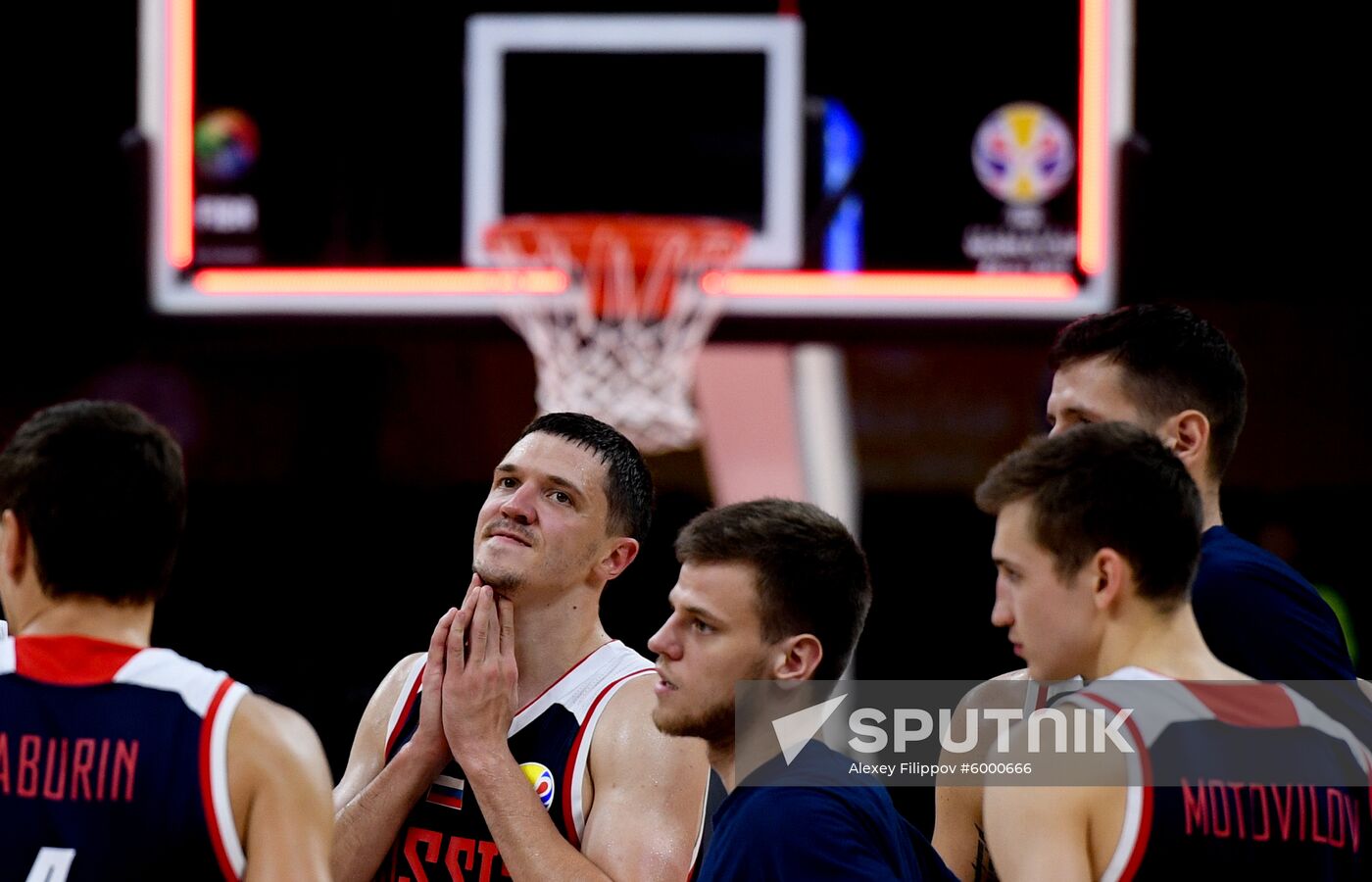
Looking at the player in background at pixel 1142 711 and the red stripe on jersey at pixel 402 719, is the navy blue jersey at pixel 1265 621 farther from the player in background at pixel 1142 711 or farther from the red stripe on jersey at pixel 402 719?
the red stripe on jersey at pixel 402 719

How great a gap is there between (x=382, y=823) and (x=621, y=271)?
14.0 ft

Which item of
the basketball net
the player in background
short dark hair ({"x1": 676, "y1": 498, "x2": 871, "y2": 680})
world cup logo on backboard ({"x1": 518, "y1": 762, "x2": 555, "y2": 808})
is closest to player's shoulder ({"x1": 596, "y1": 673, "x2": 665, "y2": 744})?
world cup logo on backboard ({"x1": 518, "y1": 762, "x2": 555, "y2": 808})

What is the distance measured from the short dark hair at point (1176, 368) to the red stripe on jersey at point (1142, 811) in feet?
2.42

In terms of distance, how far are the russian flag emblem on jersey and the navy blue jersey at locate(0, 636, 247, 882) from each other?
0.91 meters

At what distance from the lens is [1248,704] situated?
2.13 m

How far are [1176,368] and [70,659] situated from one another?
1.75 m

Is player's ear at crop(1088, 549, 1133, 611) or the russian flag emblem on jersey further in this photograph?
the russian flag emblem on jersey

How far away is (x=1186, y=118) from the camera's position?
8672 millimetres

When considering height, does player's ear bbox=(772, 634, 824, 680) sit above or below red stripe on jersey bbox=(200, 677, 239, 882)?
above

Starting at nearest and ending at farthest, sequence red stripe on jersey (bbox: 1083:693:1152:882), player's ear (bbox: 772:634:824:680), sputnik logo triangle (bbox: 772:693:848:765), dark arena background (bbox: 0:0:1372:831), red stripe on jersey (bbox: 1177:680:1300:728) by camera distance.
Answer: red stripe on jersey (bbox: 1083:693:1152:882) < red stripe on jersey (bbox: 1177:680:1300:728) < sputnik logo triangle (bbox: 772:693:848:765) < player's ear (bbox: 772:634:824:680) < dark arena background (bbox: 0:0:1372:831)

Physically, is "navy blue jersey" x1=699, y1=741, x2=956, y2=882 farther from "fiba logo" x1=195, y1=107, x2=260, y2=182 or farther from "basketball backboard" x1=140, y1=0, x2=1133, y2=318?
"fiba logo" x1=195, y1=107, x2=260, y2=182

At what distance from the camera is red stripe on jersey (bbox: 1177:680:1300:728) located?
2092mm

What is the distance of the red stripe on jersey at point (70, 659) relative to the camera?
2.12 m

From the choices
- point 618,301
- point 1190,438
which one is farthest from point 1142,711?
point 618,301
